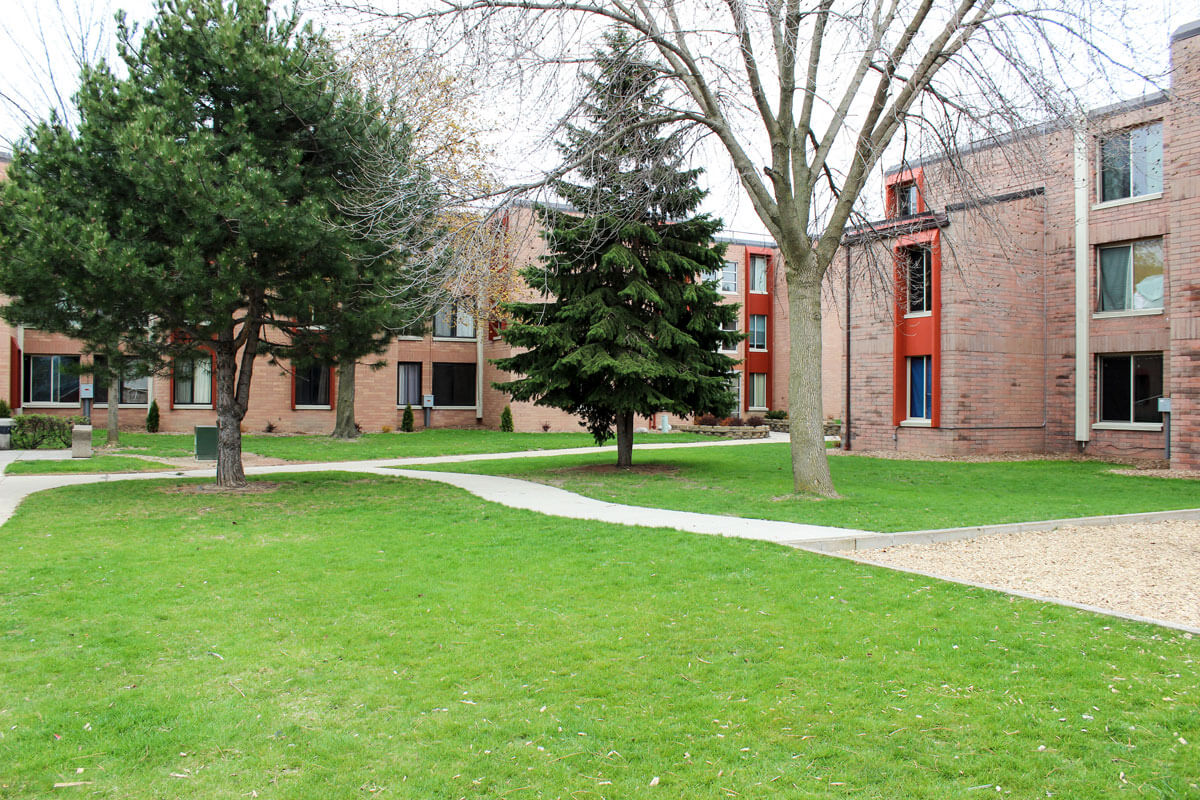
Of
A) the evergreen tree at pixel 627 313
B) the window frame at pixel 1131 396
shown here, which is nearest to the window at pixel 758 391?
the window frame at pixel 1131 396

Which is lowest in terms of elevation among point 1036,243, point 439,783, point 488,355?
point 439,783

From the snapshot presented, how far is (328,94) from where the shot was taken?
12.9 metres

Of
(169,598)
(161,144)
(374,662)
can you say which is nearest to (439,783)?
(374,662)

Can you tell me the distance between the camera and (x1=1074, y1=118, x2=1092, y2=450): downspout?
21.8 meters

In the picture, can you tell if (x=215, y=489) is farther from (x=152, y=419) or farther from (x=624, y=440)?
(x=152, y=419)

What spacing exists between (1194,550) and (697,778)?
774 cm

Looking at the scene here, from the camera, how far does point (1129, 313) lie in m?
21.2

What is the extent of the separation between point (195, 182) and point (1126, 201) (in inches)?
810

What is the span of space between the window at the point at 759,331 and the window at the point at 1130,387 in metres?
19.0

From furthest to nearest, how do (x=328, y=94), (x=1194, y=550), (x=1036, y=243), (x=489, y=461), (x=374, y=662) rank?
1. (x=1036, y=243)
2. (x=489, y=461)
3. (x=328, y=94)
4. (x=1194, y=550)
5. (x=374, y=662)

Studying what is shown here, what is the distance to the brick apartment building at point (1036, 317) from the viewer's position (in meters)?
20.6

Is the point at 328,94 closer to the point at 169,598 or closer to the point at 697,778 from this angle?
the point at 169,598

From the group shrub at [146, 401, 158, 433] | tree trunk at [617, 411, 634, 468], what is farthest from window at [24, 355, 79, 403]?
tree trunk at [617, 411, 634, 468]

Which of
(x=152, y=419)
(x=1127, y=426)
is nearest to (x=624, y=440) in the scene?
(x=1127, y=426)
